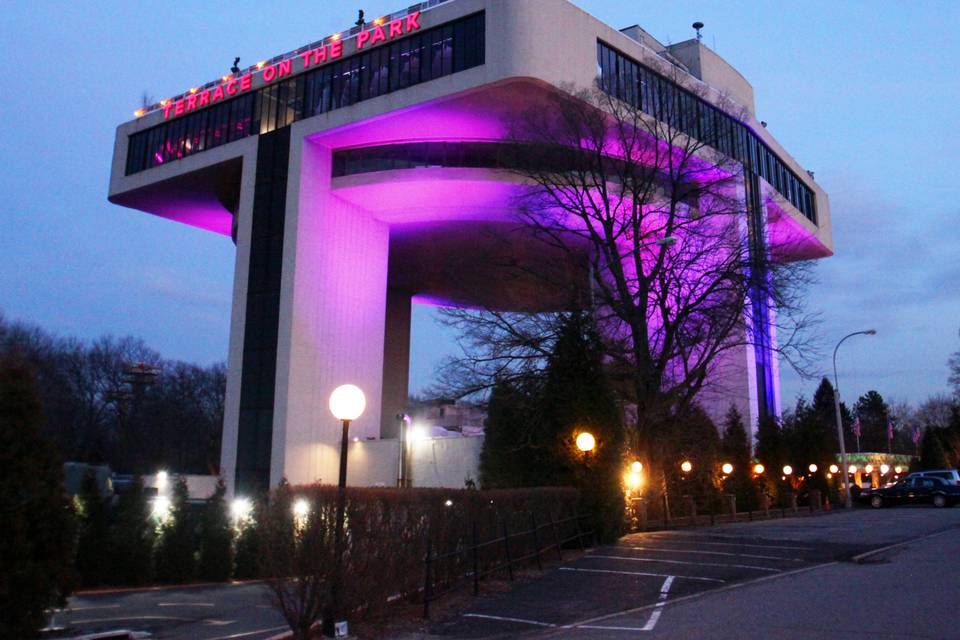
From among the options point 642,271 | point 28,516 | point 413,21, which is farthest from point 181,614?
point 413,21

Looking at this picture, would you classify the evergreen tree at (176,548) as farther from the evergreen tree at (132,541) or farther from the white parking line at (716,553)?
the white parking line at (716,553)

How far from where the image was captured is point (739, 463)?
143ft

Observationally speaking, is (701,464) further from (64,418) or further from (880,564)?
(64,418)

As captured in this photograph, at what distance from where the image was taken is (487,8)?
35.5 meters

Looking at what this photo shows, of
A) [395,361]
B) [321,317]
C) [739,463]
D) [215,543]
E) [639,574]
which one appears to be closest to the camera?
[639,574]

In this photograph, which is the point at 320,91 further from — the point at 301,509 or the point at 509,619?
the point at 509,619

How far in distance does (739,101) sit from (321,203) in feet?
97.0

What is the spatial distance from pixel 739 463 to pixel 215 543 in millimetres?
29028

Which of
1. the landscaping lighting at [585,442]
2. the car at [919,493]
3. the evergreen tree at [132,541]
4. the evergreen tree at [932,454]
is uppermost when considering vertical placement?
the evergreen tree at [932,454]

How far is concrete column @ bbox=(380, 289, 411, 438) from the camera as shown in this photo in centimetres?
5522

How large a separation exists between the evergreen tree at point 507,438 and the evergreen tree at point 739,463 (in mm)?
22564

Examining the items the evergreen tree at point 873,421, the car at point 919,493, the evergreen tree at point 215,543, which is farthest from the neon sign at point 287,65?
the evergreen tree at point 873,421

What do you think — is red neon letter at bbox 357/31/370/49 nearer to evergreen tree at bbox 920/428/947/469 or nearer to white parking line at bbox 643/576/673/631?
white parking line at bbox 643/576/673/631

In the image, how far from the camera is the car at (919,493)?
126 ft
